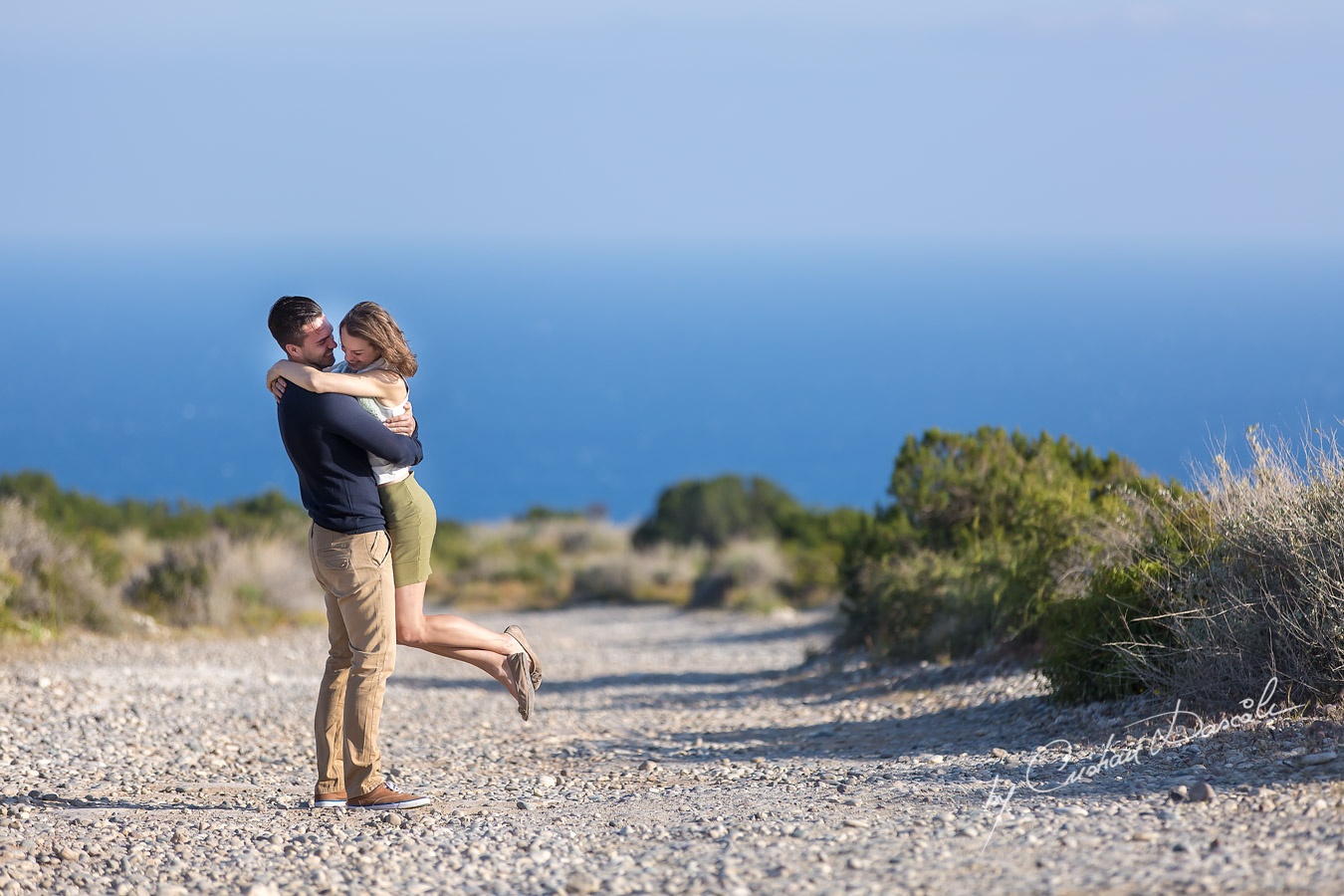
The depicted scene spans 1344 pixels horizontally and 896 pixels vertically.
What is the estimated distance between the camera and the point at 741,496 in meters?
26.3

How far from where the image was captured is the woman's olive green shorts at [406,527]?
489 centimetres

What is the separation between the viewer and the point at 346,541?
4762 millimetres

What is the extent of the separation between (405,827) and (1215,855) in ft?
9.87

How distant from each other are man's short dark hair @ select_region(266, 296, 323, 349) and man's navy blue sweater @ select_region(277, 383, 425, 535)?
23 cm

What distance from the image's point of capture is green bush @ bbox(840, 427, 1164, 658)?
8586mm

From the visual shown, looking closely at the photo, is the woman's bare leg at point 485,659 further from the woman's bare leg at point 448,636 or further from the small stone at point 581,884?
the small stone at point 581,884

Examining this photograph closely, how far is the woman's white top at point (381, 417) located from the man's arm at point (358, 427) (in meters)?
0.09

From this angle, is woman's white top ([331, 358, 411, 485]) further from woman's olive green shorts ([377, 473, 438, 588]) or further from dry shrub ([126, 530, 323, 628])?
dry shrub ([126, 530, 323, 628])

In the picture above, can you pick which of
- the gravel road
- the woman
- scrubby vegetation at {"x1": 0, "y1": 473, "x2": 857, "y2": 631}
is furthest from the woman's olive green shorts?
scrubby vegetation at {"x1": 0, "y1": 473, "x2": 857, "y2": 631}

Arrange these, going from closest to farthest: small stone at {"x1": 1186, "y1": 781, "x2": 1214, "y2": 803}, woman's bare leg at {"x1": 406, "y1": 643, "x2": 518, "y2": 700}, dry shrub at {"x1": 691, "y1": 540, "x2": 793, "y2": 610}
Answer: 1. small stone at {"x1": 1186, "y1": 781, "x2": 1214, "y2": 803}
2. woman's bare leg at {"x1": 406, "y1": 643, "x2": 518, "y2": 700}
3. dry shrub at {"x1": 691, "y1": 540, "x2": 793, "y2": 610}

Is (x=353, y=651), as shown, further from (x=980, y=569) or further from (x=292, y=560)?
(x=292, y=560)

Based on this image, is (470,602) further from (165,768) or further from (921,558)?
(165,768)

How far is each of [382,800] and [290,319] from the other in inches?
81.1

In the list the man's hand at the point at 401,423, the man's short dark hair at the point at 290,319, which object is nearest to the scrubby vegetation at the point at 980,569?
the man's hand at the point at 401,423
